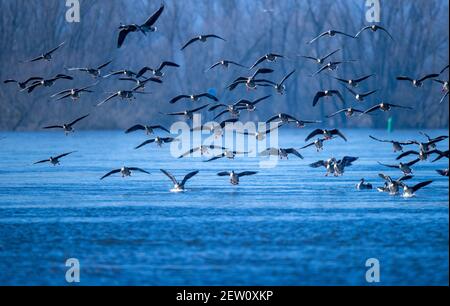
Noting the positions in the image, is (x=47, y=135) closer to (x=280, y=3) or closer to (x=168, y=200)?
(x=280, y=3)

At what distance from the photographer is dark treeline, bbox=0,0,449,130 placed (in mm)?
77500

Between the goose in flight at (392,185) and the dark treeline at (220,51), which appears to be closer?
the goose in flight at (392,185)

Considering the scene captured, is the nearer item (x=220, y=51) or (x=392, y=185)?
(x=392, y=185)

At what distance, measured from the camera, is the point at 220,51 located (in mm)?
85438

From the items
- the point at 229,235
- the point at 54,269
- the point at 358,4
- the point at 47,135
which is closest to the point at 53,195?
the point at 229,235

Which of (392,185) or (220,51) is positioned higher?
(220,51)

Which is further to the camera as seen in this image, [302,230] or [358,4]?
[358,4]

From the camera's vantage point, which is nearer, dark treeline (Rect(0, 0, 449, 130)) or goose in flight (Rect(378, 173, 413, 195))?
goose in flight (Rect(378, 173, 413, 195))

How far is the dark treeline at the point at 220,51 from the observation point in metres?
77.5

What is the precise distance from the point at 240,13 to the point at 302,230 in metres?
60.6

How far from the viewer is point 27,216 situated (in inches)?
1148

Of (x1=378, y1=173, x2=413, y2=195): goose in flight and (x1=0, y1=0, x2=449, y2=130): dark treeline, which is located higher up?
(x1=0, y1=0, x2=449, y2=130): dark treeline

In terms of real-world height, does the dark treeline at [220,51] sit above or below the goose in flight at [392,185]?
above
